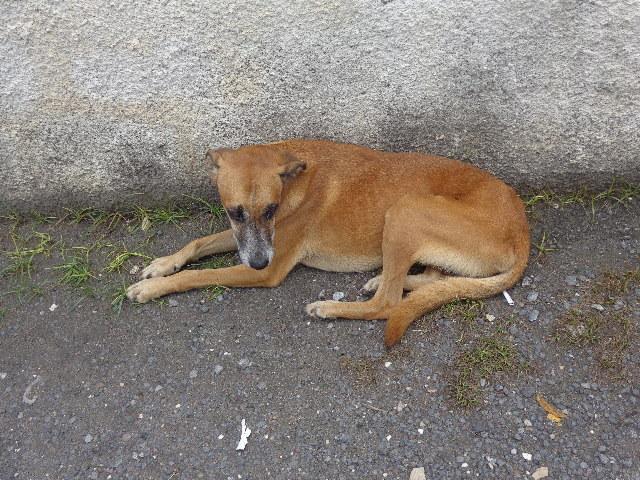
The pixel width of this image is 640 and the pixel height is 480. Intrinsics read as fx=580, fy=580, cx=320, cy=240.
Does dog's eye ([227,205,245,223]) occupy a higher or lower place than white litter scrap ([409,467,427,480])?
higher

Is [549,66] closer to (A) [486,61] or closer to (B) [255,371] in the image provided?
(A) [486,61]

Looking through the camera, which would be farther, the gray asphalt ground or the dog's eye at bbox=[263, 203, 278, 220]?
the dog's eye at bbox=[263, 203, 278, 220]

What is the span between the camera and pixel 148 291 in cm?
403

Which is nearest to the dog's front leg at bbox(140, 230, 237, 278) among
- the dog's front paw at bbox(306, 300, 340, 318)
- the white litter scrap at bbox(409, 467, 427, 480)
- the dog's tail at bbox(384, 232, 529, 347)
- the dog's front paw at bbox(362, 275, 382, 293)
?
the dog's front paw at bbox(306, 300, 340, 318)

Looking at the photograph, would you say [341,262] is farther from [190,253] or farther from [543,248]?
Result: [543,248]

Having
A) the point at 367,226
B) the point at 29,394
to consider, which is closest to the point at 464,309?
A: the point at 367,226

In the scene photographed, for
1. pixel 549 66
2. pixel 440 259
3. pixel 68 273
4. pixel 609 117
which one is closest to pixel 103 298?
pixel 68 273

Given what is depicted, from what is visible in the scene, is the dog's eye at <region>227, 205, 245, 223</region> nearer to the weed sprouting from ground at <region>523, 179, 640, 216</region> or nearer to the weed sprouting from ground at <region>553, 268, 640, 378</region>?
the weed sprouting from ground at <region>553, 268, 640, 378</region>

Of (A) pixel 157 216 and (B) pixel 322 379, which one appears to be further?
(A) pixel 157 216

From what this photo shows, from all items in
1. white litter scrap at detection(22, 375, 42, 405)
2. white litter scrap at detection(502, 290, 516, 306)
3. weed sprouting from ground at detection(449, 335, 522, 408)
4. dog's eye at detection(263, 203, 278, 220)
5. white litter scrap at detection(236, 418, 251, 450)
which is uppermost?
dog's eye at detection(263, 203, 278, 220)

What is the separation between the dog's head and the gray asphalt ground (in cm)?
55

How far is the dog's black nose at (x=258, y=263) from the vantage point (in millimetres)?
3676

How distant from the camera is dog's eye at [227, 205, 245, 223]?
142 inches

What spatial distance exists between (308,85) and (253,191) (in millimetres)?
1056
